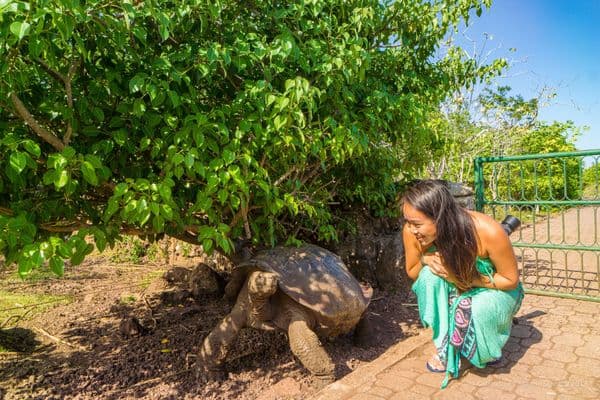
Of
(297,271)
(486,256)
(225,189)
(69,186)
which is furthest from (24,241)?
(486,256)

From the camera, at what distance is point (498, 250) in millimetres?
2465

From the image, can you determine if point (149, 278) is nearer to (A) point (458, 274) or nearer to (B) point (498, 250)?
(A) point (458, 274)

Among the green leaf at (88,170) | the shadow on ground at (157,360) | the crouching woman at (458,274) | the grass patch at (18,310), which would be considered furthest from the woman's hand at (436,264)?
the grass patch at (18,310)

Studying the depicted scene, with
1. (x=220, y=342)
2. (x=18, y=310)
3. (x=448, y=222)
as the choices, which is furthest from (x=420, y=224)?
(x=18, y=310)

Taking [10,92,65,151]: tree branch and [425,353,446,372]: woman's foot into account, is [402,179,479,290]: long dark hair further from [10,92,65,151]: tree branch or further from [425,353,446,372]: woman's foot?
[10,92,65,151]: tree branch

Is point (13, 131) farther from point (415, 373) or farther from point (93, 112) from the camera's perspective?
point (415, 373)

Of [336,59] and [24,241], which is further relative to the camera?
[336,59]

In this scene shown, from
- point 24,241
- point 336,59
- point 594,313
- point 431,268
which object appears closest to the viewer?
point 24,241

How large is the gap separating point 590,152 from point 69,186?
4136 mm

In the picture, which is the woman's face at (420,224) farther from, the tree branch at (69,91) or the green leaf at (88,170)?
the tree branch at (69,91)

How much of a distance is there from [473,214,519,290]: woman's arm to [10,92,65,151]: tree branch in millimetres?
2204

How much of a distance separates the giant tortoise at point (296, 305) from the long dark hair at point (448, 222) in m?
0.86

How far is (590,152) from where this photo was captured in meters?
4.05

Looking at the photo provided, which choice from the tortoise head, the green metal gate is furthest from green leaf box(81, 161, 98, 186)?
the green metal gate
